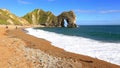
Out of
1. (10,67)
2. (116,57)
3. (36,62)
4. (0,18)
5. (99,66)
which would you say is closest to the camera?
(10,67)

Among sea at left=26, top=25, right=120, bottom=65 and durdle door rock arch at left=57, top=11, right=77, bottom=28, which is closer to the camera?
sea at left=26, top=25, right=120, bottom=65

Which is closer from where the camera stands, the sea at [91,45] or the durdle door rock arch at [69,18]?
the sea at [91,45]

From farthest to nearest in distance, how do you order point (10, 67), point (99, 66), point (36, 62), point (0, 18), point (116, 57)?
point (0, 18)
point (116, 57)
point (99, 66)
point (36, 62)
point (10, 67)

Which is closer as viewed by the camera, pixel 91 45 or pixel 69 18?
pixel 91 45

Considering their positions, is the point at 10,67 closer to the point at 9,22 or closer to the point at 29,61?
the point at 29,61

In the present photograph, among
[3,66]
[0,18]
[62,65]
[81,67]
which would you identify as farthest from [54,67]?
[0,18]

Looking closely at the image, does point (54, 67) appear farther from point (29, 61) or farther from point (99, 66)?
point (99, 66)

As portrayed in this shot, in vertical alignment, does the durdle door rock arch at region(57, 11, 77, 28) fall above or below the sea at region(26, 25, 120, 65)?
above

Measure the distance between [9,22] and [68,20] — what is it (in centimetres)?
4745

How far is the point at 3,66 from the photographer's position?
15.5m

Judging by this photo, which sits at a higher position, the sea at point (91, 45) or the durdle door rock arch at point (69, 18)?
the durdle door rock arch at point (69, 18)

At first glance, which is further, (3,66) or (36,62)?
(36,62)

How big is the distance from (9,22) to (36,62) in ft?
556

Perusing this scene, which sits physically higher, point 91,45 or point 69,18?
point 69,18
